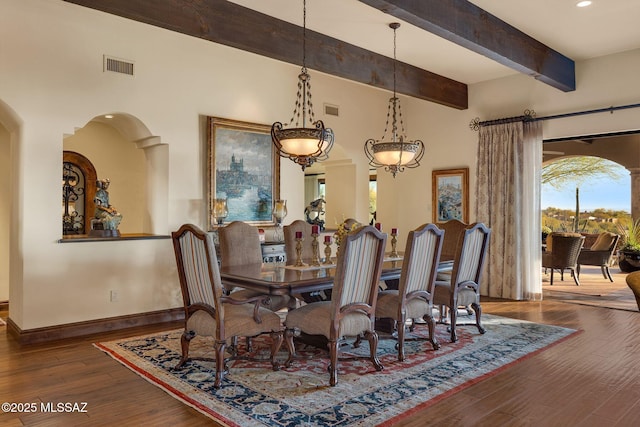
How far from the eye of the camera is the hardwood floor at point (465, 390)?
8.87ft

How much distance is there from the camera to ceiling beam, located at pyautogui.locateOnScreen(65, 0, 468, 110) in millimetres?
3828

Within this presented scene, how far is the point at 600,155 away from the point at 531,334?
190 inches

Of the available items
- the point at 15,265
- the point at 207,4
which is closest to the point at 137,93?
the point at 207,4

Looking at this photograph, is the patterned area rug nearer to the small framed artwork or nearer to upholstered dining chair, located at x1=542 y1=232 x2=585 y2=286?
the small framed artwork

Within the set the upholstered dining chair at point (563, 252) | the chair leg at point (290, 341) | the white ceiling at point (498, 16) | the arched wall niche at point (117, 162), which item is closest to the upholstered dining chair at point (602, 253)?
the upholstered dining chair at point (563, 252)

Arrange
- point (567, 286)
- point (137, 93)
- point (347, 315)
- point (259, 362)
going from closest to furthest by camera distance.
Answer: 1. point (347, 315)
2. point (259, 362)
3. point (137, 93)
4. point (567, 286)

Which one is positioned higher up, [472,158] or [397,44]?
[397,44]

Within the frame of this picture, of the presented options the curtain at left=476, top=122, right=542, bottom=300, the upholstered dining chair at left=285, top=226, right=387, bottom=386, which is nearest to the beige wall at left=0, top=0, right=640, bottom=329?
the curtain at left=476, top=122, right=542, bottom=300

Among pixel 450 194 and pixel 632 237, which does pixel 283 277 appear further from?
pixel 632 237

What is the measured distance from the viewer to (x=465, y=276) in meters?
4.48

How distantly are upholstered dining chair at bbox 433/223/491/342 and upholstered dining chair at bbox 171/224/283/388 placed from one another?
5.49ft

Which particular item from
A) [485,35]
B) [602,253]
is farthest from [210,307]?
[602,253]

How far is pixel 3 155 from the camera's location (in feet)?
20.2

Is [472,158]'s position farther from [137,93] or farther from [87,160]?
[87,160]
